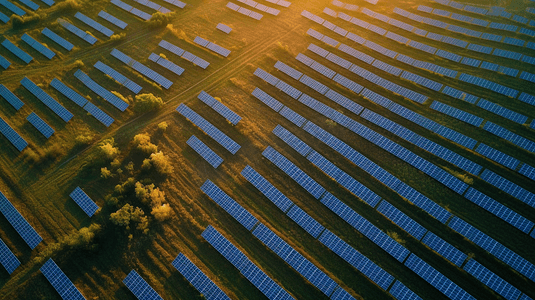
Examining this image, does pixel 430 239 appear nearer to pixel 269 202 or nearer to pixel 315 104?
pixel 269 202

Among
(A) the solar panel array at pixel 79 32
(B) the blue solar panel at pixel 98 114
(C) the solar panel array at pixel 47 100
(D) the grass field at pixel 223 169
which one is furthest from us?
(A) the solar panel array at pixel 79 32

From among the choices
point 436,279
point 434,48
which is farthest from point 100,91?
point 434,48

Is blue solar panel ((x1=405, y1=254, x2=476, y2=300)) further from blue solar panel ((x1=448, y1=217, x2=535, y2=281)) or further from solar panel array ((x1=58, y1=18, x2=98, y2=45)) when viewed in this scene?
solar panel array ((x1=58, y1=18, x2=98, y2=45))

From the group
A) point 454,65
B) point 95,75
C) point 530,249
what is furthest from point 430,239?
point 95,75

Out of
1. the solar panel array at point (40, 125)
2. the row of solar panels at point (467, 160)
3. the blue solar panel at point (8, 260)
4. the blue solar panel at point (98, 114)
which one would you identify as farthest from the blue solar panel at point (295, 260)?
the solar panel array at point (40, 125)

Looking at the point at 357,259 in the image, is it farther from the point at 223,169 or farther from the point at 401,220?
the point at 223,169

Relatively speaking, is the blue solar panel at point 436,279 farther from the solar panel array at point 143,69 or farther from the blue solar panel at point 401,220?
the solar panel array at point 143,69
